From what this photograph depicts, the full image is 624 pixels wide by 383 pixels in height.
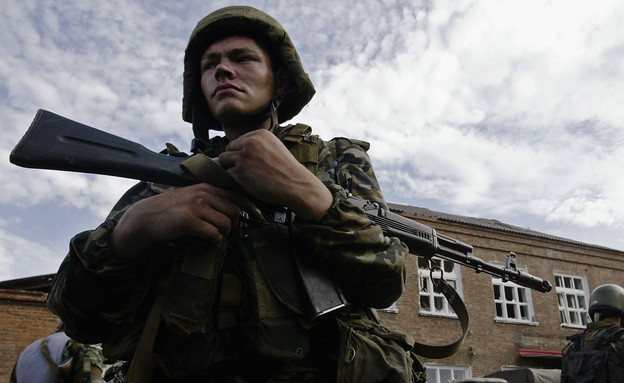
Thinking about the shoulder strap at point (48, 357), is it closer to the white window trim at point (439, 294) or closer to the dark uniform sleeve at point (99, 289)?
the dark uniform sleeve at point (99, 289)

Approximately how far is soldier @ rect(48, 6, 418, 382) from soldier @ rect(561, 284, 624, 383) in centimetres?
500

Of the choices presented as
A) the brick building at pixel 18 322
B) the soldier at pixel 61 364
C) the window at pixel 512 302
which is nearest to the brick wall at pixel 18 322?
the brick building at pixel 18 322

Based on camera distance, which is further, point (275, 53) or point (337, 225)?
point (275, 53)

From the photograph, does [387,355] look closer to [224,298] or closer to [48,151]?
[224,298]

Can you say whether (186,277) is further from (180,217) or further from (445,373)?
(445,373)

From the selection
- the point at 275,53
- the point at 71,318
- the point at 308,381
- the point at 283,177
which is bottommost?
the point at 308,381

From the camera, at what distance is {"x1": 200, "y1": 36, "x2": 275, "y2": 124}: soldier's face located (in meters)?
1.68

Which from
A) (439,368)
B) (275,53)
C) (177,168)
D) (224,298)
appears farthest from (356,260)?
(439,368)

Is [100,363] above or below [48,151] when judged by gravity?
below

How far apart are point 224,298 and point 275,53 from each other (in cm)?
106

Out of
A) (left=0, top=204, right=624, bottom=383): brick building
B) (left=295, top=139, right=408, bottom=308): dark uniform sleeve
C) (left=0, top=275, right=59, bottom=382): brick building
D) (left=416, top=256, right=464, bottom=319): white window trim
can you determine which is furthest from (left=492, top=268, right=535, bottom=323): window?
(left=295, top=139, right=408, bottom=308): dark uniform sleeve

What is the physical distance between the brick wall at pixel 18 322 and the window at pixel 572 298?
55.5 ft

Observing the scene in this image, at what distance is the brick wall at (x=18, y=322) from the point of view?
10508mm

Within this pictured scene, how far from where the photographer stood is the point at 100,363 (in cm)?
405
